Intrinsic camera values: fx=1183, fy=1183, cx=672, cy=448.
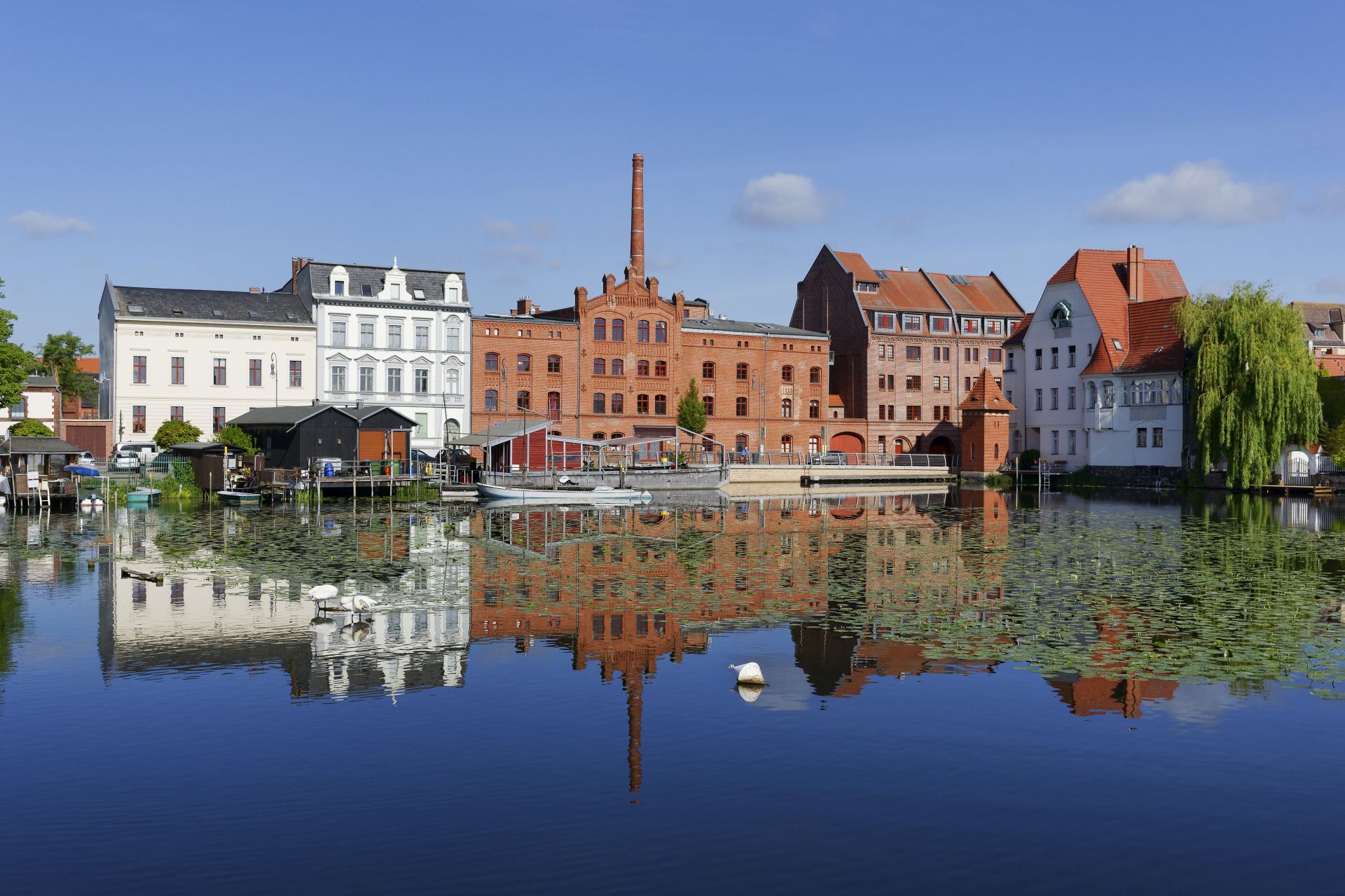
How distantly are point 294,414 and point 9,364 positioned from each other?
13089 millimetres

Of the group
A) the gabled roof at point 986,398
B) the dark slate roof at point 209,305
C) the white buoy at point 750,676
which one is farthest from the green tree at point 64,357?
the white buoy at point 750,676

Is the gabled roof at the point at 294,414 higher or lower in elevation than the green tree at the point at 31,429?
higher

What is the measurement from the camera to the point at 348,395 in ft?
231

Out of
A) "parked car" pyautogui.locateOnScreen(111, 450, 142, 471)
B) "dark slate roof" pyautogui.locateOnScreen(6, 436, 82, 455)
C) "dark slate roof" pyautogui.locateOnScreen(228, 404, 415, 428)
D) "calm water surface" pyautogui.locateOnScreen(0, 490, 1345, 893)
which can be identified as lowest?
"calm water surface" pyautogui.locateOnScreen(0, 490, 1345, 893)

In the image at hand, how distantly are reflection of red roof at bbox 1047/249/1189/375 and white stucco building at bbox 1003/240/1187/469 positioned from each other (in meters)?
0.07

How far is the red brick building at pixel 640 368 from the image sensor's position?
252ft

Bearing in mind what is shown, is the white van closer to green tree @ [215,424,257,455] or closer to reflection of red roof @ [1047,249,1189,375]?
green tree @ [215,424,257,455]

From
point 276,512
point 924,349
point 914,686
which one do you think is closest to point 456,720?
point 914,686

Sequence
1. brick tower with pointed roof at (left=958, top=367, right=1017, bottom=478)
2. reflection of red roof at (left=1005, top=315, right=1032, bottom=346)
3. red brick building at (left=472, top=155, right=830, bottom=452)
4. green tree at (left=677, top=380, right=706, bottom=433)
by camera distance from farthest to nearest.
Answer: reflection of red roof at (left=1005, top=315, right=1032, bottom=346), brick tower with pointed roof at (left=958, top=367, right=1017, bottom=478), green tree at (left=677, top=380, right=706, bottom=433), red brick building at (left=472, top=155, right=830, bottom=452)

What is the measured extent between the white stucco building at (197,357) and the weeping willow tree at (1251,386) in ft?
166

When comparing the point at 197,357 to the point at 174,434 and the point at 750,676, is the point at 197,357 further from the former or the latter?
the point at 750,676

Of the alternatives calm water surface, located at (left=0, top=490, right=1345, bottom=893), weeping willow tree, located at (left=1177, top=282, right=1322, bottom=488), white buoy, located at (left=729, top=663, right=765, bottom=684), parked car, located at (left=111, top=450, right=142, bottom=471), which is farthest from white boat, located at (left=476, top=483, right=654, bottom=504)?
white buoy, located at (left=729, top=663, right=765, bottom=684)

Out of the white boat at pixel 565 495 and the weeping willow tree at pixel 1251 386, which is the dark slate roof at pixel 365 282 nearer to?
the white boat at pixel 565 495

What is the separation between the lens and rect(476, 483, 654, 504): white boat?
54125mm
